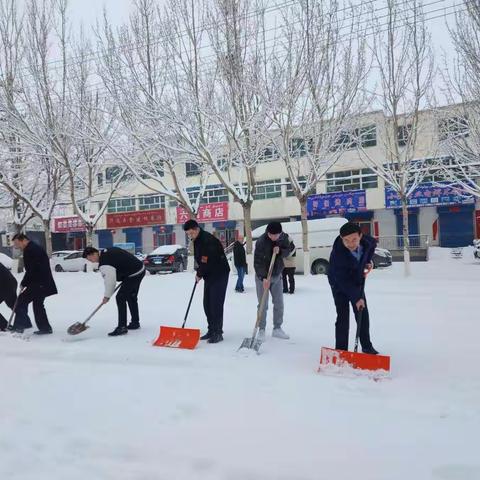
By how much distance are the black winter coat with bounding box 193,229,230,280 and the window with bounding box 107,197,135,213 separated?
3162 cm

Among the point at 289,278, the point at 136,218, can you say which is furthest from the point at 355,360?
the point at 136,218

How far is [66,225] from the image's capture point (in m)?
38.5

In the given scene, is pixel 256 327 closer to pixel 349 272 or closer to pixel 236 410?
pixel 349 272

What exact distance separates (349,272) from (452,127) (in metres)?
15.3

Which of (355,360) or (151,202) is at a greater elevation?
(151,202)

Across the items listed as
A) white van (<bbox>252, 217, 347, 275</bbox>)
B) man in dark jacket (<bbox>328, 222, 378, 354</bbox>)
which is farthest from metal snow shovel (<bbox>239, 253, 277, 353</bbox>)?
white van (<bbox>252, 217, 347, 275</bbox>)

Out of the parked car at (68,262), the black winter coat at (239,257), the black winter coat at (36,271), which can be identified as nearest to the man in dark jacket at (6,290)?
the black winter coat at (36,271)

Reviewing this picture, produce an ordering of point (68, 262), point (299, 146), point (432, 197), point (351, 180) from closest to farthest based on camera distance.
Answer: point (299, 146)
point (68, 262)
point (432, 197)
point (351, 180)

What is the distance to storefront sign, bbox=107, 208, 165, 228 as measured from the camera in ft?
114

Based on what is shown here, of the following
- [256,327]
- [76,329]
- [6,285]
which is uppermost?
[6,285]

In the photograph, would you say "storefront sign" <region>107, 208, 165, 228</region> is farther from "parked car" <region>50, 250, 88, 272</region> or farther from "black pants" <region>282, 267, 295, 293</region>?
"black pants" <region>282, 267, 295, 293</region>

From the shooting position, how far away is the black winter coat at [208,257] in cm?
583

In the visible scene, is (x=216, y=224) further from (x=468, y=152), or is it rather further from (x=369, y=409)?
(x=369, y=409)

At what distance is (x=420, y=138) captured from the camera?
21203 mm
